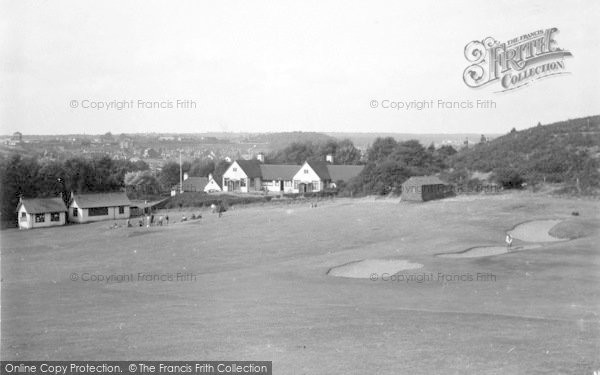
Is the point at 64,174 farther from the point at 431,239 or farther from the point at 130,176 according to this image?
the point at 431,239

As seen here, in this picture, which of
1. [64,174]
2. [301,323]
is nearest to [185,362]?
[301,323]

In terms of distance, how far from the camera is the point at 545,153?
75.4 m

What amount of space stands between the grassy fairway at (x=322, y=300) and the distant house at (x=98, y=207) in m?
17.4

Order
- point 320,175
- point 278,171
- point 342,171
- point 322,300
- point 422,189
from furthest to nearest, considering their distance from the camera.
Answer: point 278,171, point 342,171, point 320,175, point 422,189, point 322,300

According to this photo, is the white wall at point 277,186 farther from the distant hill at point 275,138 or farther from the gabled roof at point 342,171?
the distant hill at point 275,138

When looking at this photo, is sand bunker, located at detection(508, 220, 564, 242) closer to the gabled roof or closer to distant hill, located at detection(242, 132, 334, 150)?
the gabled roof

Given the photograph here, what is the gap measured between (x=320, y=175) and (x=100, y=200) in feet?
111

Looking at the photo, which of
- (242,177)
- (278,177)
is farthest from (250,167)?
(278,177)

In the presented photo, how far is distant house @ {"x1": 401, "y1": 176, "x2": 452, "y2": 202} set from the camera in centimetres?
6425

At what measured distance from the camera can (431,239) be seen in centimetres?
4525

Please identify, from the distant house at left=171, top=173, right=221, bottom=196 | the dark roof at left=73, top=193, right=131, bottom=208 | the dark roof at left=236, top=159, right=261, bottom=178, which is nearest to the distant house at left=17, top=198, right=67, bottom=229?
the dark roof at left=73, top=193, right=131, bottom=208

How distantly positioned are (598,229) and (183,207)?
5168cm

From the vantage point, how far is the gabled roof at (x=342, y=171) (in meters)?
94.6

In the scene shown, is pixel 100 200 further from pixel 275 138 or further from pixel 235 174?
pixel 275 138
